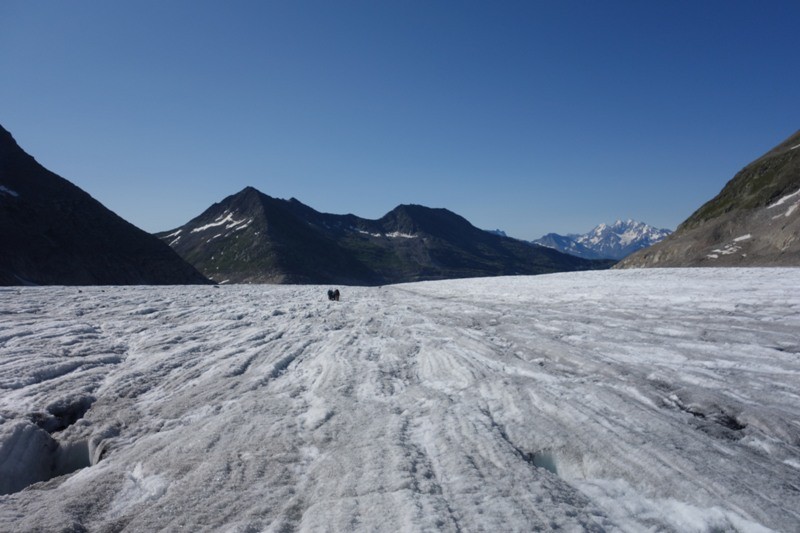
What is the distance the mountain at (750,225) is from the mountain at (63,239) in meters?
136

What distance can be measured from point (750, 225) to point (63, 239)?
6426 inches

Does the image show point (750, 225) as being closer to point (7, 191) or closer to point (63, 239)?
point (63, 239)

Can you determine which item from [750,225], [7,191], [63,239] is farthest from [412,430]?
[7,191]

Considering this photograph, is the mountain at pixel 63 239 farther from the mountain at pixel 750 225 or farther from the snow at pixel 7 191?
the mountain at pixel 750 225

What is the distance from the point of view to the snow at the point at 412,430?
4008mm

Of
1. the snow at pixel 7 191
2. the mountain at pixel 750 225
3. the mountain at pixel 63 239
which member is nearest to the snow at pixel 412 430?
the mountain at pixel 750 225

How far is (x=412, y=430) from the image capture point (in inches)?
225

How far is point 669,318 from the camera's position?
503 inches

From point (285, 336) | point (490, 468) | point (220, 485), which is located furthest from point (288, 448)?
point (285, 336)

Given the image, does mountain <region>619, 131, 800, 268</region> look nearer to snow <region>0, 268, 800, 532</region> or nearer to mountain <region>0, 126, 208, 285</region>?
snow <region>0, 268, 800, 532</region>

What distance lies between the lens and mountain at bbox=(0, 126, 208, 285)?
91125 mm

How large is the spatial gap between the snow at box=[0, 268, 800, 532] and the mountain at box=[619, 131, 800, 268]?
75638 mm

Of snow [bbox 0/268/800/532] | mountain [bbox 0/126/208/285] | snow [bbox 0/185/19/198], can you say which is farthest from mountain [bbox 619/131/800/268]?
snow [bbox 0/185/19/198]

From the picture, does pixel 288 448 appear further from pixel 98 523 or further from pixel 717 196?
pixel 717 196
